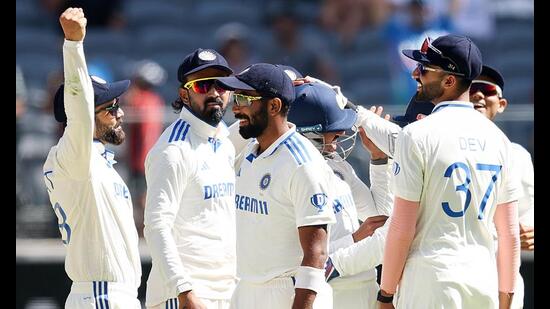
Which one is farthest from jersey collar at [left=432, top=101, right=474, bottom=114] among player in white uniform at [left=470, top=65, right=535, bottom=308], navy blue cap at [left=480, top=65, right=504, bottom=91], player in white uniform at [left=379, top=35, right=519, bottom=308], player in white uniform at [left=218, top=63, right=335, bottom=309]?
navy blue cap at [left=480, top=65, right=504, bottom=91]

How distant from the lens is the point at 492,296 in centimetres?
543

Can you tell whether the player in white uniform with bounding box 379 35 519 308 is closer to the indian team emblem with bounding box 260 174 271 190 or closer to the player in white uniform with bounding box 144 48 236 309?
the indian team emblem with bounding box 260 174 271 190

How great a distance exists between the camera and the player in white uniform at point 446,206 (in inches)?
209

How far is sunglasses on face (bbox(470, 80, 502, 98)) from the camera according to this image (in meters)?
6.97

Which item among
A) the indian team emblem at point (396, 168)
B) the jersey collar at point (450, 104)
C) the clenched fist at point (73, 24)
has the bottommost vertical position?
the indian team emblem at point (396, 168)

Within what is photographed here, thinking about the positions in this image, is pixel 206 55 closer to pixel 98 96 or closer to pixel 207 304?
pixel 98 96

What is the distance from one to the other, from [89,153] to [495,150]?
77.1 inches

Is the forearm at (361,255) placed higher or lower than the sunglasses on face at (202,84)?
lower

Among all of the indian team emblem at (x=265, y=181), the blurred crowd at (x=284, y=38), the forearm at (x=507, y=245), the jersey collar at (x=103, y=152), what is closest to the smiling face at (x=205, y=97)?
the jersey collar at (x=103, y=152)

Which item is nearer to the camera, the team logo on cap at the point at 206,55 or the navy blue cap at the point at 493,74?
the team logo on cap at the point at 206,55

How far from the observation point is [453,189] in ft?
17.5

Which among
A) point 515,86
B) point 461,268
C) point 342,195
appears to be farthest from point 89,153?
point 515,86

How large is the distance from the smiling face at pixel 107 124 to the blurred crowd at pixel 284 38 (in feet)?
19.6

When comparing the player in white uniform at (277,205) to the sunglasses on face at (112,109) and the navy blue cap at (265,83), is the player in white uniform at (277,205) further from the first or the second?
the sunglasses on face at (112,109)
